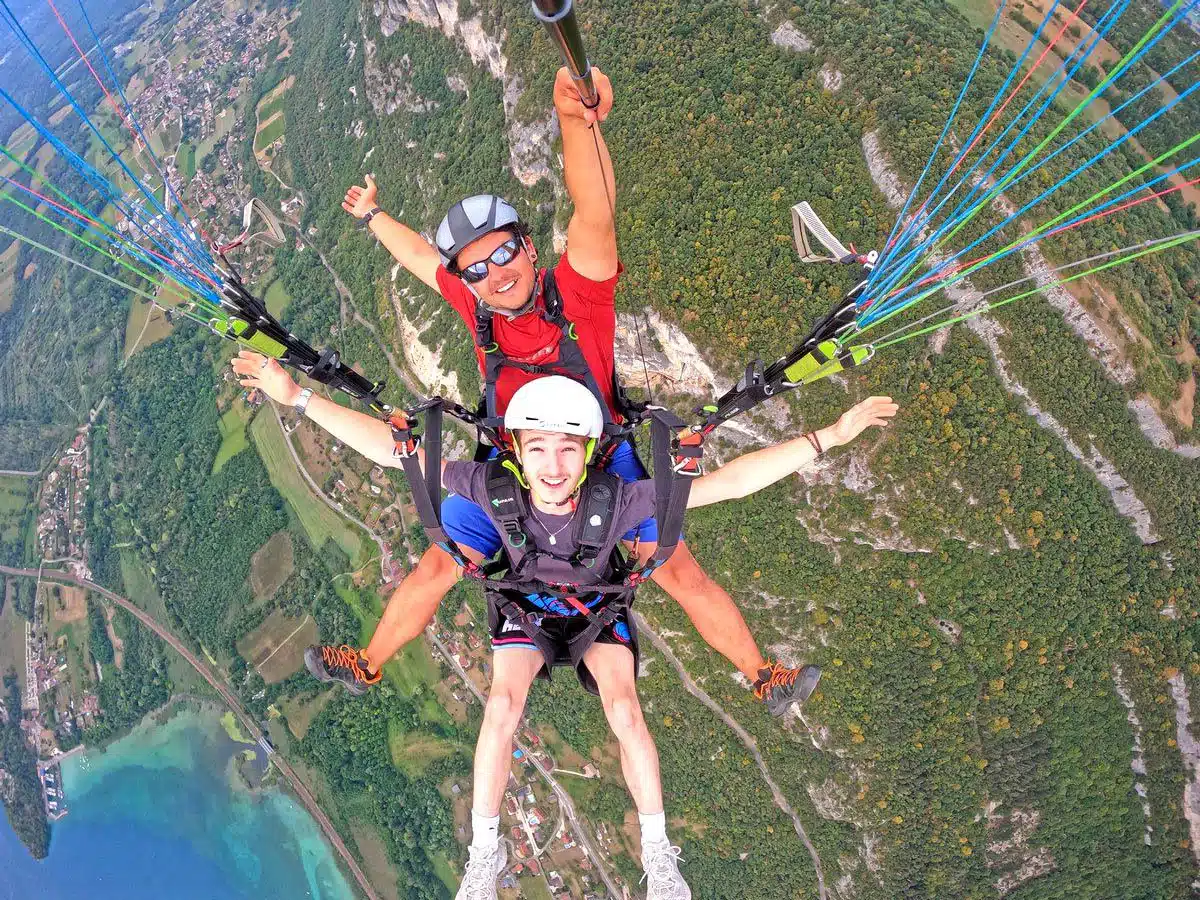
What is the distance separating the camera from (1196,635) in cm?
1498

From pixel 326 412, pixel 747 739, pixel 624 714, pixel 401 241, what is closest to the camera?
pixel 326 412

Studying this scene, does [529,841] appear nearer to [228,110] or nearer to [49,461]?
[49,461]

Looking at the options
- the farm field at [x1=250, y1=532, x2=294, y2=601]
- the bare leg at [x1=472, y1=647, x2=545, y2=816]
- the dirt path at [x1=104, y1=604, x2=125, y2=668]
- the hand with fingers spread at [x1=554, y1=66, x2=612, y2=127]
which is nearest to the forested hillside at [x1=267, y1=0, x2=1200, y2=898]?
the bare leg at [x1=472, y1=647, x2=545, y2=816]

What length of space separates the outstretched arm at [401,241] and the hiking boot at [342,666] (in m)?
3.43

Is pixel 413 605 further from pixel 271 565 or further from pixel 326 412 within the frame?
pixel 271 565

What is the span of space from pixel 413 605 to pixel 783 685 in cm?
350

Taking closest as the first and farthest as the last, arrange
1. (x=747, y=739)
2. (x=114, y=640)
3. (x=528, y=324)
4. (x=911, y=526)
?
1. (x=528, y=324)
2. (x=911, y=526)
3. (x=747, y=739)
4. (x=114, y=640)

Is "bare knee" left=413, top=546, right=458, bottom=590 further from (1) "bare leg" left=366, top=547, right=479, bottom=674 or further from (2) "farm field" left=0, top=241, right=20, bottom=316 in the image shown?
(2) "farm field" left=0, top=241, right=20, bottom=316

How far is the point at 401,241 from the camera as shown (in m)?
6.34

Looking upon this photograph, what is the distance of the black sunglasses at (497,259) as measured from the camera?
17.2 feet

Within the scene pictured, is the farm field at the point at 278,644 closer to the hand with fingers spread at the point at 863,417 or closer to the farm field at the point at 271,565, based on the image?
the farm field at the point at 271,565

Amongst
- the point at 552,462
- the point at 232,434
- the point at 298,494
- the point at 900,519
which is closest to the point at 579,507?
the point at 552,462

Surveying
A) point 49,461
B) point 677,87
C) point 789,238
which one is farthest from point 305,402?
point 49,461

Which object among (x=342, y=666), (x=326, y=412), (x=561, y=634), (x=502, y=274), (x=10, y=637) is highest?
(x=502, y=274)
